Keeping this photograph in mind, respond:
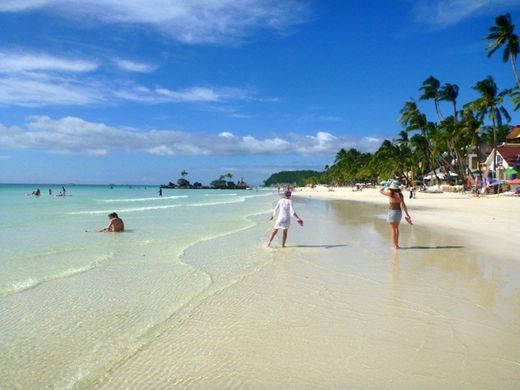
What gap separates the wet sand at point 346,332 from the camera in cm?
390

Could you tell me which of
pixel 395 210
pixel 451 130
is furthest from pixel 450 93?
pixel 395 210

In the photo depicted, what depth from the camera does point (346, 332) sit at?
498cm

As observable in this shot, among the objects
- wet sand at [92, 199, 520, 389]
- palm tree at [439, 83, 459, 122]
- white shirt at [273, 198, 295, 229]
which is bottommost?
wet sand at [92, 199, 520, 389]

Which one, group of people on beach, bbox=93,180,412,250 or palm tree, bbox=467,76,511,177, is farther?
palm tree, bbox=467,76,511,177

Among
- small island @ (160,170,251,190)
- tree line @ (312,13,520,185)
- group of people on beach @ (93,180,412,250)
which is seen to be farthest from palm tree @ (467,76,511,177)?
small island @ (160,170,251,190)

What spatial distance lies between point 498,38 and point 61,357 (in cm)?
4349

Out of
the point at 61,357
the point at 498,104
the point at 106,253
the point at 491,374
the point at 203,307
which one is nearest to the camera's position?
the point at 491,374

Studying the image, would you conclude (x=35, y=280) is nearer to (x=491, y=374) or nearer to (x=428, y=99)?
(x=491, y=374)

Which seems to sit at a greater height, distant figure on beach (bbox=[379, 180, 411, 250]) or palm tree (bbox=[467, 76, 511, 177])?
palm tree (bbox=[467, 76, 511, 177])

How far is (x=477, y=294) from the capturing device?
6590mm

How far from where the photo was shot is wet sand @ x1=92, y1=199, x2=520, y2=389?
390 cm

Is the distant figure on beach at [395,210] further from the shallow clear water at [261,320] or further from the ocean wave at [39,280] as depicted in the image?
the ocean wave at [39,280]

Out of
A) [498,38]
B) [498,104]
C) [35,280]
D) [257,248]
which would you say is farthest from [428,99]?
[35,280]

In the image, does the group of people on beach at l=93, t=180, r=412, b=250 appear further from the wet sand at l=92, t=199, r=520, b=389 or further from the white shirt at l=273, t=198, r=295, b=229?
the wet sand at l=92, t=199, r=520, b=389
